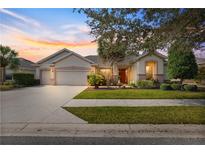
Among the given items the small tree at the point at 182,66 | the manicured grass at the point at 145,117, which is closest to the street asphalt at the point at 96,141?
the manicured grass at the point at 145,117

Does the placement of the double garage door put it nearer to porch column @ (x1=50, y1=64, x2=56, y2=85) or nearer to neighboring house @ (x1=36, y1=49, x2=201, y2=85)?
neighboring house @ (x1=36, y1=49, x2=201, y2=85)

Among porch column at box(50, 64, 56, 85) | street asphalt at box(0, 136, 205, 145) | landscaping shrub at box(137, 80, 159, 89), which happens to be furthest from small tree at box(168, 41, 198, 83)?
street asphalt at box(0, 136, 205, 145)

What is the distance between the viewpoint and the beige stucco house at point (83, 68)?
616 inches

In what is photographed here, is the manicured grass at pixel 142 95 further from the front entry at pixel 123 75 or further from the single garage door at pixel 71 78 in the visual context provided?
the front entry at pixel 123 75

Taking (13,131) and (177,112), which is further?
(177,112)

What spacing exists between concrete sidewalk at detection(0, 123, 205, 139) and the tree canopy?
91.9 inches

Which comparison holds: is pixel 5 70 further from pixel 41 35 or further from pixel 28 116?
pixel 28 116

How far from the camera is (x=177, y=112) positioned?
20.9 ft

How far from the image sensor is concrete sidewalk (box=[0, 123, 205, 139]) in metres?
4.32

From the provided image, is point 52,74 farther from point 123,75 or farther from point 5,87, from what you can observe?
point 123,75
